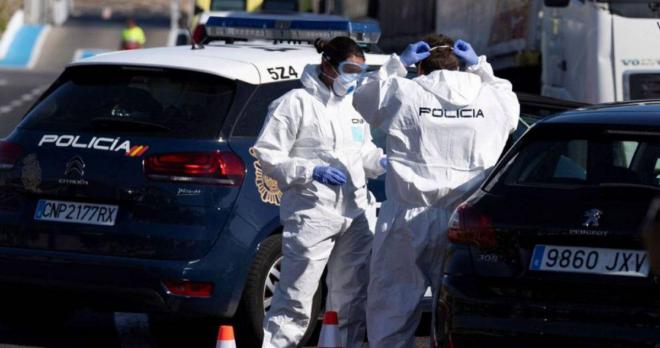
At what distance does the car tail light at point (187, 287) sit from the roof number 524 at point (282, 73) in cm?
117

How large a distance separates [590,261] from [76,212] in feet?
9.45

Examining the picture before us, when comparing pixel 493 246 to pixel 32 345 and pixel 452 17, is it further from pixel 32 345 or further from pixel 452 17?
pixel 452 17

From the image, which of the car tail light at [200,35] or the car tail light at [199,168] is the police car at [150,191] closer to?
the car tail light at [199,168]

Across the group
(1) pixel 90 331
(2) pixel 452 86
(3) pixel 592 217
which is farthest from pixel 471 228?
(1) pixel 90 331

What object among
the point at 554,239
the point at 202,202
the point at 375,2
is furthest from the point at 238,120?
the point at 375,2

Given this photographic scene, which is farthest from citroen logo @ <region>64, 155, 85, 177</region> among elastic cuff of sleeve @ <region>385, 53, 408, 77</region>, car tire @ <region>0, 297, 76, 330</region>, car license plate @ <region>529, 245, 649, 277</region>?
car license plate @ <region>529, 245, 649, 277</region>

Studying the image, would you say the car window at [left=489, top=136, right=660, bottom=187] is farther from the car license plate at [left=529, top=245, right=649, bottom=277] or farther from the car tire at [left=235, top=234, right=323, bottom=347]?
the car tire at [left=235, top=234, right=323, bottom=347]

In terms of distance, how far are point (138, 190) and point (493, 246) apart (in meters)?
2.18

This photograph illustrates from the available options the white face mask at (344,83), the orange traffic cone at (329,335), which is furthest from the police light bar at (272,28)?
the orange traffic cone at (329,335)

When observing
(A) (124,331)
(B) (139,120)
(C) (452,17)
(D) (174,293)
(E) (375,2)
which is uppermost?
(B) (139,120)

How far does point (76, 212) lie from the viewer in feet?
23.7

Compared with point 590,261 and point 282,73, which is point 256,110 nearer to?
point 282,73

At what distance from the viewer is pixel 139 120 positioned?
23.9 ft

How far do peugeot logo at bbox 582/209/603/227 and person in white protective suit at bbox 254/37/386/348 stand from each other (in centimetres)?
150
